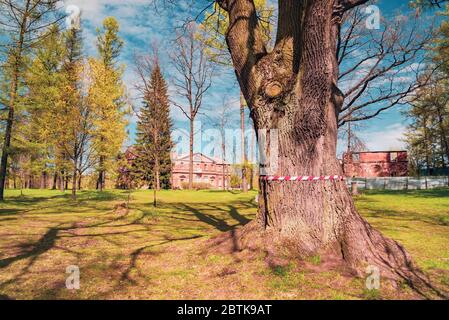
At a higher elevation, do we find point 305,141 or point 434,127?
point 434,127

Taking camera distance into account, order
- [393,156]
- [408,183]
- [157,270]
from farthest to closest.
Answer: [393,156], [408,183], [157,270]

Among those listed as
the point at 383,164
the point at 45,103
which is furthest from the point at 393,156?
the point at 45,103

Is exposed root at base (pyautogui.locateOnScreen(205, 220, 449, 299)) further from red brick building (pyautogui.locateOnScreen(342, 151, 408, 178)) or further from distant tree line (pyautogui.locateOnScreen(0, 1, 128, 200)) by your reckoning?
red brick building (pyautogui.locateOnScreen(342, 151, 408, 178))

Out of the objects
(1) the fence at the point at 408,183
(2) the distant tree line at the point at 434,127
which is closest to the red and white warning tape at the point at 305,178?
(2) the distant tree line at the point at 434,127

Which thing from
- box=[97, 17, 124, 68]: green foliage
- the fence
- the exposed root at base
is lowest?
the exposed root at base

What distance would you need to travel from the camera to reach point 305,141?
4.27 meters

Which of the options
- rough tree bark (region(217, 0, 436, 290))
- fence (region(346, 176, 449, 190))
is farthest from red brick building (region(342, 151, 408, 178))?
rough tree bark (region(217, 0, 436, 290))

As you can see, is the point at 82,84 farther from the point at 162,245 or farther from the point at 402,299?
the point at 402,299

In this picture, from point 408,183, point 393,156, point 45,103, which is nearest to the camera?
point 45,103

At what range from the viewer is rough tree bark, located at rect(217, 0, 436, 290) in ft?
12.8

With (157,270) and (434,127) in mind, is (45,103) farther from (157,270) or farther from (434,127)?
(434,127)

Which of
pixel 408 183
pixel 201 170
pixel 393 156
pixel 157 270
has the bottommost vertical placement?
pixel 157 270

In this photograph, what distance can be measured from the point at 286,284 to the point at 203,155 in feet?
212

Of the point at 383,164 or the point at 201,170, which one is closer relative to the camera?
the point at 383,164
